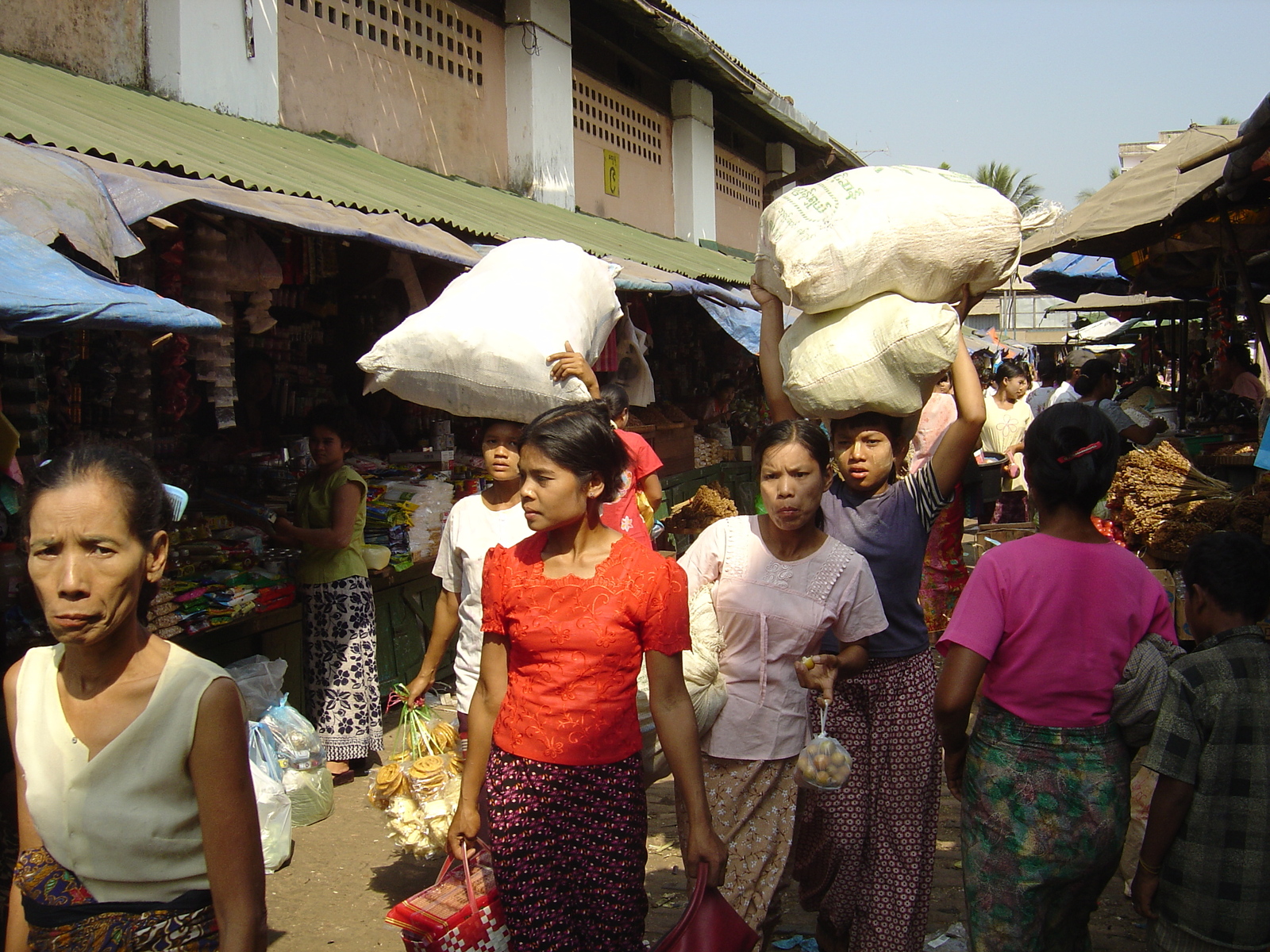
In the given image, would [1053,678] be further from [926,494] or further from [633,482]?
[633,482]

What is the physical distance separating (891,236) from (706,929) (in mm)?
1763

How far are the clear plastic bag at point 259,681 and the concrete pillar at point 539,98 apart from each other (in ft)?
19.6

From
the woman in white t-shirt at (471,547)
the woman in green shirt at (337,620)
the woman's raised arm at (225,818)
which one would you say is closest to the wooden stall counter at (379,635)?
the woman in green shirt at (337,620)

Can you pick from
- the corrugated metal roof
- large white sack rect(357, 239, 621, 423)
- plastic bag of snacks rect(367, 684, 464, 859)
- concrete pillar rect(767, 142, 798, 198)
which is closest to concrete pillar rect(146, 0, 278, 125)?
the corrugated metal roof

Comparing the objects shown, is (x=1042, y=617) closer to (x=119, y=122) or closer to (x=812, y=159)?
(x=119, y=122)

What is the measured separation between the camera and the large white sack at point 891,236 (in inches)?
105

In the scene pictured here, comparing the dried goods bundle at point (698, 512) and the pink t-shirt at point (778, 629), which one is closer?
the pink t-shirt at point (778, 629)

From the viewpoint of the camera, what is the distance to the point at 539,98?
927cm

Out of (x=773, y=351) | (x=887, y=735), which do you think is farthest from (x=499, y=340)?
(x=887, y=735)

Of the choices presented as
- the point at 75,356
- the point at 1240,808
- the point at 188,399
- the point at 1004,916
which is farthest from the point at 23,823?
the point at 188,399

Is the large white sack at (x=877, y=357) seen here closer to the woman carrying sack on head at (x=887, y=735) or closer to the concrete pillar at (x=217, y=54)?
the woman carrying sack on head at (x=887, y=735)

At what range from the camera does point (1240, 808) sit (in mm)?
2297

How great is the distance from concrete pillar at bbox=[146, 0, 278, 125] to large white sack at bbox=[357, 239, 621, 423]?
116 inches

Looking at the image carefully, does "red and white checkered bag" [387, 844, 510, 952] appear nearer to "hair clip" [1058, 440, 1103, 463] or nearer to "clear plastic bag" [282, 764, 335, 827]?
"hair clip" [1058, 440, 1103, 463]
